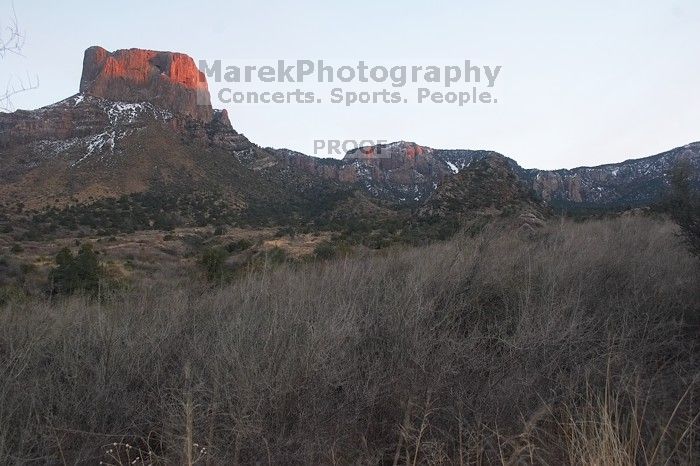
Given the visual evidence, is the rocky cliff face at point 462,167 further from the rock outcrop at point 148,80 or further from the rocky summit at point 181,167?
the rock outcrop at point 148,80

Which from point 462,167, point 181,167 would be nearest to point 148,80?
point 181,167

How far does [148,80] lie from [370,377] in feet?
282

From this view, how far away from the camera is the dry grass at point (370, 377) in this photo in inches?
95.6

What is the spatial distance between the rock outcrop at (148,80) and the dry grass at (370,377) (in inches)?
2711

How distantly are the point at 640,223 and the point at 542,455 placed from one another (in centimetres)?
916

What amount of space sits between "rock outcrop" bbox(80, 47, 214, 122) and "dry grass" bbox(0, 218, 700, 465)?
226 feet

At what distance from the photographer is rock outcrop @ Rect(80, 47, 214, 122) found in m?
69.0

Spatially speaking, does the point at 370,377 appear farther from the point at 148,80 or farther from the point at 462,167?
the point at 148,80

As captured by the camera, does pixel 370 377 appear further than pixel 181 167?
No

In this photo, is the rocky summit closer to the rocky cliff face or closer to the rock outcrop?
the rock outcrop

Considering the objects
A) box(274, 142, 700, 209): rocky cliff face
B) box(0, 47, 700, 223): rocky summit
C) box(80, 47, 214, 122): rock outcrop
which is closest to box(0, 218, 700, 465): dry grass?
box(0, 47, 700, 223): rocky summit

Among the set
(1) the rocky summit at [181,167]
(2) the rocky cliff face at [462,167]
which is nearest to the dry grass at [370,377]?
(1) the rocky summit at [181,167]

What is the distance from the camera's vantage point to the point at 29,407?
2879 millimetres

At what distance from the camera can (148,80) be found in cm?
7631
